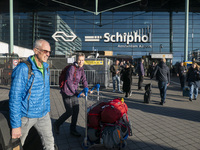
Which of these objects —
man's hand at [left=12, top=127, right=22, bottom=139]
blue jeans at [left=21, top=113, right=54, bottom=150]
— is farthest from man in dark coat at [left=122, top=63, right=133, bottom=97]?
man's hand at [left=12, top=127, right=22, bottom=139]

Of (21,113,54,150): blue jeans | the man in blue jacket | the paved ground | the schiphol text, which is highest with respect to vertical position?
the schiphol text

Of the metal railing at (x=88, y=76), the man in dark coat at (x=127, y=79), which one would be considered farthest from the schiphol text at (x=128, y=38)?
the man in dark coat at (x=127, y=79)

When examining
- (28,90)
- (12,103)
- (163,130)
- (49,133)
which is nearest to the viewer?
(12,103)

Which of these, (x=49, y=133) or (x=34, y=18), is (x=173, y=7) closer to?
(x=34, y=18)

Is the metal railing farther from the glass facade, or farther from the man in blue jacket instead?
the glass facade

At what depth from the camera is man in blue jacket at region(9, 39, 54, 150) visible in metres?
1.89

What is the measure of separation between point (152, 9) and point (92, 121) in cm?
2954

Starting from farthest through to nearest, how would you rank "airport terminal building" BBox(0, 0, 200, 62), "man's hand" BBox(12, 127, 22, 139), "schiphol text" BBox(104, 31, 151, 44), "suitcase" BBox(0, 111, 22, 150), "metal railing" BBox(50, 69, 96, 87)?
"airport terminal building" BBox(0, 0, 200, 62) → "schiphol text" BBox(104, 31, 151, 44) → "metal railing" BBox(50, 69, 96, 87) → "man's hand" BBox(12, 127, 22, 139) → "suitcase" BBox(0, 111, 22, 150)

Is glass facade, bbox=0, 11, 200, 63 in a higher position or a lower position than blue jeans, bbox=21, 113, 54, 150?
higher

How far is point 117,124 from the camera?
10.1ft

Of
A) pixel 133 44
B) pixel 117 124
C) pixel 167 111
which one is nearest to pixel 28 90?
pixel 117 124

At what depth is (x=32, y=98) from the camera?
2.09 meters

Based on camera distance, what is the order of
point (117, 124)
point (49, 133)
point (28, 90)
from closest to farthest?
point (28, 90) < point (49, 133) < point (117, 124)

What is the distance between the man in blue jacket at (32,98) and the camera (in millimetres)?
1893
